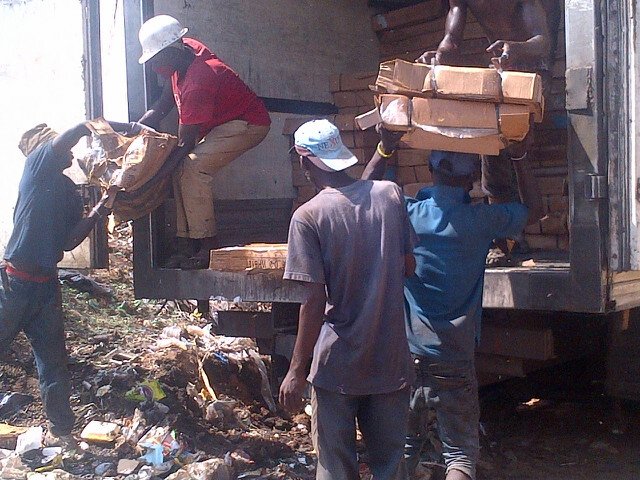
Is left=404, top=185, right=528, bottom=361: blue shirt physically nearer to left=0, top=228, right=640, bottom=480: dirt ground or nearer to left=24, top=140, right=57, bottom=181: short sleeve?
left=0, top=228, right=640, bottom=480: dirt ground

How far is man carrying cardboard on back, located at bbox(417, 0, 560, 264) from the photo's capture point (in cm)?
391

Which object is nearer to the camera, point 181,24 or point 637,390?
point 637,390

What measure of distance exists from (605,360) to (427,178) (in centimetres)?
166

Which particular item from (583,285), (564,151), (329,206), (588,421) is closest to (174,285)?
(329,206)

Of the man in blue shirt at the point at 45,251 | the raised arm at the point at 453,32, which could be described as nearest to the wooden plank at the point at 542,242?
the raised arm at the point at 453,32

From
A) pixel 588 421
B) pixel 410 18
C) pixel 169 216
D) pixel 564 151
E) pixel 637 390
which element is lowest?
pixel 588 421

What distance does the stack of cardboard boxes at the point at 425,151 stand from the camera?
203 inches

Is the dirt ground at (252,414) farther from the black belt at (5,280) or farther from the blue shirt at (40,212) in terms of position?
the blue shirt at (40,212)

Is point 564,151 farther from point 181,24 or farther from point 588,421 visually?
point 181,24

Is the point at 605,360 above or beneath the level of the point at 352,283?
beneath

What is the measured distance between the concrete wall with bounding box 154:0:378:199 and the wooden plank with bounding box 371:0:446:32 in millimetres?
202

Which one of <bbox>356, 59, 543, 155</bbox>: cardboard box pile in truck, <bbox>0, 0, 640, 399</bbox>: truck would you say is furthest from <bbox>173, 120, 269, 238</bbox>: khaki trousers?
<bbox>356, 59, 543, 155</bbox>: cardboard box pile in truck

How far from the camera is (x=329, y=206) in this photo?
10.3 feet

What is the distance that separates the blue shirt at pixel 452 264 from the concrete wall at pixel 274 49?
7.15 ft
